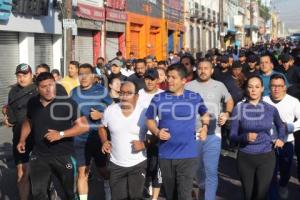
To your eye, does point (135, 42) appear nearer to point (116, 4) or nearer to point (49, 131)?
point (116, 4)

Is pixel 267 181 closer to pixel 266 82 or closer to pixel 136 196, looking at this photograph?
pixel 136 196

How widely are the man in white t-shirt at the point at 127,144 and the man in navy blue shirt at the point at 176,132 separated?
0.63 feet

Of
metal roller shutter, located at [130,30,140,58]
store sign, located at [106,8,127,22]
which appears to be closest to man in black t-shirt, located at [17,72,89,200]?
store sign, located at [106,8,127,22]

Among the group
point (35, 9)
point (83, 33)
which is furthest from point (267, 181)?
point (83, 33)

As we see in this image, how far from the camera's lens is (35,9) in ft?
54.2

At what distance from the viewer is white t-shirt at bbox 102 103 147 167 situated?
616cm

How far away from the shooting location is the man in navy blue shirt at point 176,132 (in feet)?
19.8

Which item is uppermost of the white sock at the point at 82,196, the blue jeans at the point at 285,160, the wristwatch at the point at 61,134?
the wristwatch at the point at 61,134

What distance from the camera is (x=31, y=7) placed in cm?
1627

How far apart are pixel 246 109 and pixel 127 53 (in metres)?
21.0

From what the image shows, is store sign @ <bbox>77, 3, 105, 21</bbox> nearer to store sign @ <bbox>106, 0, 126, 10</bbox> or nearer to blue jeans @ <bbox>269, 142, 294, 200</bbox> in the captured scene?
store sign @ <bbox>106, 0, 126, 10</bbox>

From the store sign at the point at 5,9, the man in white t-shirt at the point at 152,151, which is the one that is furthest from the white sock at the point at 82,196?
the store sign at the point at 5,9

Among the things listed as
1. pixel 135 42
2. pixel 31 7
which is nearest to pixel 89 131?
pixel 31 7

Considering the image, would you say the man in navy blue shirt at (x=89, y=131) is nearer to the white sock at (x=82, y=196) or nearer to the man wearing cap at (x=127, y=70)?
the white sock at (x=82, y=196)
